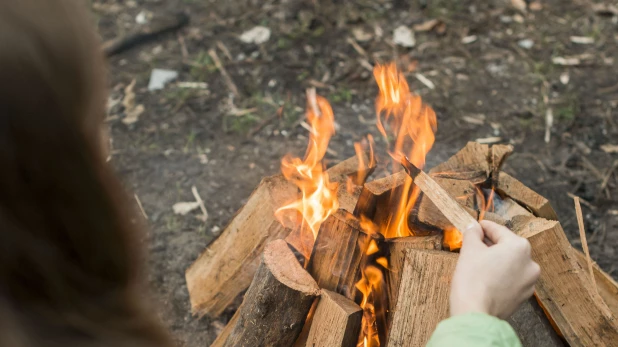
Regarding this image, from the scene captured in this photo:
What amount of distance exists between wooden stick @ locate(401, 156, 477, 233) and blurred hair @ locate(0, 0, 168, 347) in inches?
56.4

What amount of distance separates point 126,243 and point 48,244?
9 centimetres

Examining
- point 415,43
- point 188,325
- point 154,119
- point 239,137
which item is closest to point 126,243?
point 188,325

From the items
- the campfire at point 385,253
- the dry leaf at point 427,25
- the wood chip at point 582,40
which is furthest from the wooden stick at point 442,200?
the wood chip at point 582,40

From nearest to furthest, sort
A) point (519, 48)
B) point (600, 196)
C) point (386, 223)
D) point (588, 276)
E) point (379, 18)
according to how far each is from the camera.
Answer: point (588, 276) → point (386, 223) → point (600, 196) → point (519, 48) → point (379, 18)

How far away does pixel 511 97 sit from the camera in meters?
4.50

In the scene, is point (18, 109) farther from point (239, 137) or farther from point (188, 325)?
point (239, 137)

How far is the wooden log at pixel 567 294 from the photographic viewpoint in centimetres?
212

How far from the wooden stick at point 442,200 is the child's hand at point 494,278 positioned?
0.67ft

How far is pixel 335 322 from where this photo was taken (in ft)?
6.83

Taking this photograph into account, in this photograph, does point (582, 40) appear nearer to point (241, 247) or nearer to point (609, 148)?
point (609, 148)

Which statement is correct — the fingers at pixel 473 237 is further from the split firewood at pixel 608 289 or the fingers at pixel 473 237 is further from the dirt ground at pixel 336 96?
the dirt ground at pixel 336 96

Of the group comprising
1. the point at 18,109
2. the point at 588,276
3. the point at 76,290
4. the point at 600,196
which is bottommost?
the point at 600,196

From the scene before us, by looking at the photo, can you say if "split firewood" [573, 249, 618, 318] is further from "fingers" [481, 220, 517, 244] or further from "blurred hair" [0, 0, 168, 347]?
"blurred hair" [0, 0, 168, 347]

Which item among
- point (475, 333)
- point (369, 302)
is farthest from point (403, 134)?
point (475, 333)
